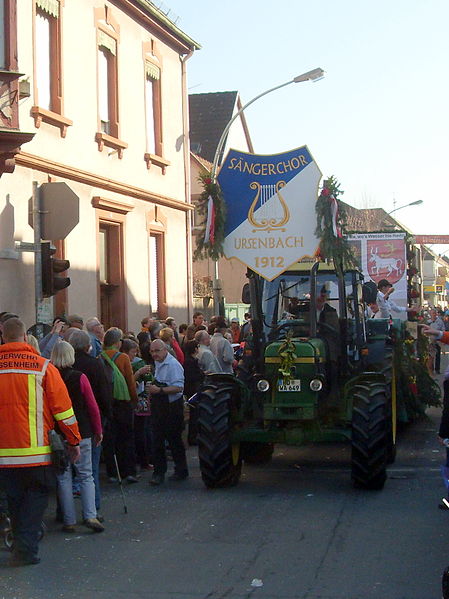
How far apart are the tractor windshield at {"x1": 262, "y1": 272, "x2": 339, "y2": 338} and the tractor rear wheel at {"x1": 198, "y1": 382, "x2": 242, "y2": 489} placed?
161 centimetres

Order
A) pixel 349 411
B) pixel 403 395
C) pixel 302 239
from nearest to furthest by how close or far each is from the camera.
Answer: pixel 349 411
pixel 302 239
pixel 403 395

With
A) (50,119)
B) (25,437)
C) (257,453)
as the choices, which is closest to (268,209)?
(257,453)

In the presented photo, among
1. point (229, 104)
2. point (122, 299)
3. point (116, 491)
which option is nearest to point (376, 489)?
point (116, 491)

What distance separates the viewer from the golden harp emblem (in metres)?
12.2

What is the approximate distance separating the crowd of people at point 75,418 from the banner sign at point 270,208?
1.69 meters

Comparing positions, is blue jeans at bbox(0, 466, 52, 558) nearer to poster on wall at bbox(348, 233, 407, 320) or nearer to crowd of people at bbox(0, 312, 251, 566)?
crowd of people at bbox(0, 312, 251, 566)

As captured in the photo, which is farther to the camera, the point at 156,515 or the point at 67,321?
the point at 67,321

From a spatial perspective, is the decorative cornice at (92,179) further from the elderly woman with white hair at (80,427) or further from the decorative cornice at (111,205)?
the elderly woman with white hair at (80,427)

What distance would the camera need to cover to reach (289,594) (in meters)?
6.73

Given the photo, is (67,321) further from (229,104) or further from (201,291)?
(229,104)

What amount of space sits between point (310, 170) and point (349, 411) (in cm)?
307

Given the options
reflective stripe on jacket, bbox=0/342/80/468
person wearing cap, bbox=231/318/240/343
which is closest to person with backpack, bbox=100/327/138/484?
reflective stripe on jacket, bbox=0/342/80/468

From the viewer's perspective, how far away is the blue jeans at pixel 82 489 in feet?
29.3

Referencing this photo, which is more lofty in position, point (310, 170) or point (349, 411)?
point (310, 170)
